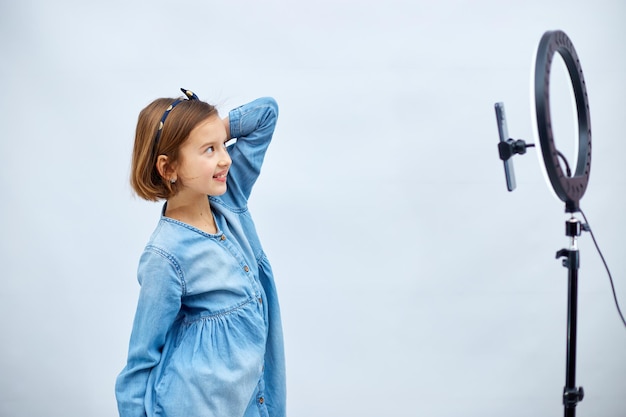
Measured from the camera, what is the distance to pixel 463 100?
2.38 m

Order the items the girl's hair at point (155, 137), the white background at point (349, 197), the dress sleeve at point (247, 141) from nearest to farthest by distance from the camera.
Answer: the girl's hair at point (155, 137), the dress sleeve at point (247, 141), the white background at point (349, 197)

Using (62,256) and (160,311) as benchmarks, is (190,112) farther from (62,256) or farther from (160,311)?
(62,256)

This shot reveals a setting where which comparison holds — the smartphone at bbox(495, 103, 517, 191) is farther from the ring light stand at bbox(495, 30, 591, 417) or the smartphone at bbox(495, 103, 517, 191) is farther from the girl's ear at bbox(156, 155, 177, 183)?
the girl's ear at bbox(156, 155, 177, 183)

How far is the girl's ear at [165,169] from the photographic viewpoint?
1397 millimetres

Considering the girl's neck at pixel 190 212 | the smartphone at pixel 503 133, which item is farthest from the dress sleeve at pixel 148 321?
the smartphone at pixel 503 133

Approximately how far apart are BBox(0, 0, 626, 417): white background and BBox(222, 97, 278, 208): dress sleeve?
0.78 m

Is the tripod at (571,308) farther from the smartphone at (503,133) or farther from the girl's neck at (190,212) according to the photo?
the girl's neck at (190,212)

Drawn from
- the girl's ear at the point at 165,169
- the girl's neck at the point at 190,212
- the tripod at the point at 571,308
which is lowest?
the tripod at the point at 571,308

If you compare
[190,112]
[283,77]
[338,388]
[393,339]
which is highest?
[283,77]

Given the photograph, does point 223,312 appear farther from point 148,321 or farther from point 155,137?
point 155,137

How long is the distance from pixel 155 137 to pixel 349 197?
1089 mm

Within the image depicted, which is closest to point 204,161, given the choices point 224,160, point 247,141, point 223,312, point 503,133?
point 224,160

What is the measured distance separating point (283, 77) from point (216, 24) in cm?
26

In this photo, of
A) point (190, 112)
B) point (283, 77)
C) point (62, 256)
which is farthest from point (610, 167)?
point (62, 256)
